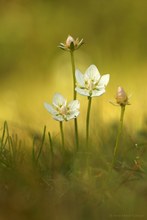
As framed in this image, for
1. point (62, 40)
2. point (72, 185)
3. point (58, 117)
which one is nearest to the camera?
point (72, 185)

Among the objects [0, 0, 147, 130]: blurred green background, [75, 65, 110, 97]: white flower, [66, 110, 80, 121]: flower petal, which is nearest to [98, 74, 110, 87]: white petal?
[75, 65, 110, 97]: white flower

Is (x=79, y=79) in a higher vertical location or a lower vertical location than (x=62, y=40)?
lower

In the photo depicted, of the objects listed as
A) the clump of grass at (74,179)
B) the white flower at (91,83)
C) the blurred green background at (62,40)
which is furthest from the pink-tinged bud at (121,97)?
the blurred green background at (62,40)

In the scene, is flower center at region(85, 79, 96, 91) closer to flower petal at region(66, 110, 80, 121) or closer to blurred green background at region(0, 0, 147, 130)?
flower petal at region(66, 110, 80, 121)

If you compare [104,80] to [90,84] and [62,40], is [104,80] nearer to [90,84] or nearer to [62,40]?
[90,84]

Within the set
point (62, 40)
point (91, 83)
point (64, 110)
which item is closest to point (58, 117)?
point (64, 110)

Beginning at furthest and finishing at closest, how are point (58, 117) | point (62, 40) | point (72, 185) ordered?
1. point (62, 40)
2. point (58, 117)
3. point (72, 185)
